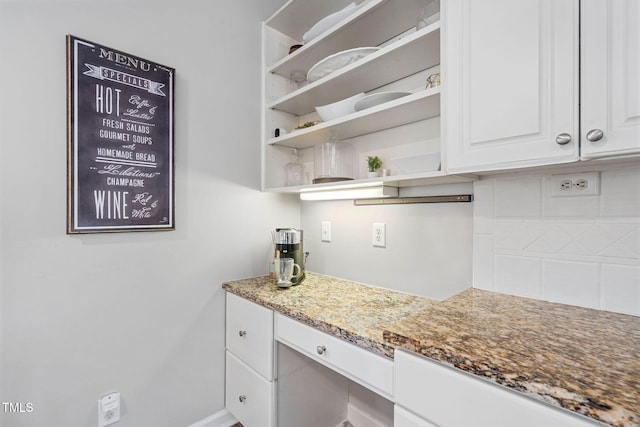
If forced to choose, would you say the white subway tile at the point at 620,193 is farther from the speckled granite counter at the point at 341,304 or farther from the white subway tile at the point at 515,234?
the speckled granite counter at the point at 341,304

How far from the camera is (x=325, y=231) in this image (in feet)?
6.14

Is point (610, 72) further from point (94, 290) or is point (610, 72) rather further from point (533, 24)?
point (94, 290)

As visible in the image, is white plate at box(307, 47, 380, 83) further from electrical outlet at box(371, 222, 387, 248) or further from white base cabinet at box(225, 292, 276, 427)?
white base cabinet at box(225, 292, 276, 427)

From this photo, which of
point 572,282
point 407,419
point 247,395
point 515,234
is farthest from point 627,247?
point 247,395

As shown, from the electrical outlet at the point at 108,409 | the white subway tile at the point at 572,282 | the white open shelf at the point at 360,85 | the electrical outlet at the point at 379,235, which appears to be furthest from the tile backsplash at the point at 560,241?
the electrical outlet at the point at 108,409

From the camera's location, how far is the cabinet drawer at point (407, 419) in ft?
2.49

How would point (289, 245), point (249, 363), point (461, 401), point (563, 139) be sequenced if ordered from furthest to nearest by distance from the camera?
1. point (289, 245)
2. point (249, 363)
3. point (563, 139)
4. point (461, 401)

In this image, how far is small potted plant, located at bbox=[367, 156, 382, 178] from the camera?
148cm

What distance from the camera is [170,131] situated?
149 centimetres

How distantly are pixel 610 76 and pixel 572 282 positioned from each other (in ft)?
2.14

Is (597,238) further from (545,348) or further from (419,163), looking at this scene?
(419,163)

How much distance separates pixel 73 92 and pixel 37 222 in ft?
1.76

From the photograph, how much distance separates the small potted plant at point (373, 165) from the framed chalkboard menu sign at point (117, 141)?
0.98 meters

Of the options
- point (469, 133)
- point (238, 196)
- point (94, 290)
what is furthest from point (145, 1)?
point (469, 133)
